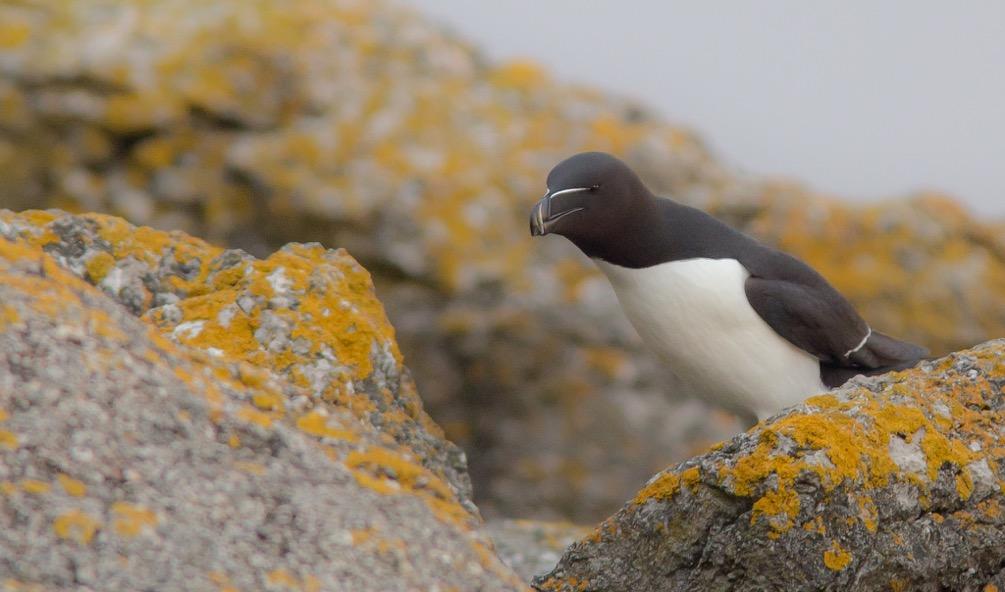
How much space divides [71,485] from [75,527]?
0.46 feet

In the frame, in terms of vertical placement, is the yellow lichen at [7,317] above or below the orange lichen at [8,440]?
above

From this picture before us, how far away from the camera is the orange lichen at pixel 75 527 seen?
11.1 feet

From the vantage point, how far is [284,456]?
4012mm

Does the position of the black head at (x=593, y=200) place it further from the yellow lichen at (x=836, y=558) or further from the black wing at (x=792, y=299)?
the yellow lichen at (x=836, y=558)

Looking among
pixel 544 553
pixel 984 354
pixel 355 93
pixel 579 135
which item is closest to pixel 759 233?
pixel 579 135

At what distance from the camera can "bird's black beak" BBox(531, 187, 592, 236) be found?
7.07 meters

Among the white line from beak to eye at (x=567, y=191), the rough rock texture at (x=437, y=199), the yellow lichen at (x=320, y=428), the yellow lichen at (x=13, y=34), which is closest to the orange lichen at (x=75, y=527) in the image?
the yellow lichen at (x=320, y=428)

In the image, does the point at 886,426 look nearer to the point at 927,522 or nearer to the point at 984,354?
the point at 927,522

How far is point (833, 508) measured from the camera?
4.54 meters

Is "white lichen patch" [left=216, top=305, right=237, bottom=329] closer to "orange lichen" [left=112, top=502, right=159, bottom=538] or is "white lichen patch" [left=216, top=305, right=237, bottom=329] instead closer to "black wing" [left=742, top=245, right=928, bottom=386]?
"orange lichen" [left=112, top=502, right=159, bottom=538]

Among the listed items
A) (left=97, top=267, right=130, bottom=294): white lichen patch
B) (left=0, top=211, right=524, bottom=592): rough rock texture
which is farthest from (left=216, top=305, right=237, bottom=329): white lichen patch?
(left=97, top=267, right=130, bottom=294): white lichen patch

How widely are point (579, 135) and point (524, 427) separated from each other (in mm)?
2789

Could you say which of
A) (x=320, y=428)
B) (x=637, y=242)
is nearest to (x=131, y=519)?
(x=320, y=428)

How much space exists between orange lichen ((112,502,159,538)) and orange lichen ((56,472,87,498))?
0.08 m
